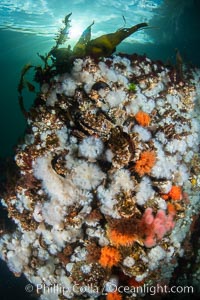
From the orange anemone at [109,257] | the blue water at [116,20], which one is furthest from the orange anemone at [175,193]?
the blue water at [116,20]

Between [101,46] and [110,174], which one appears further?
[101,46]

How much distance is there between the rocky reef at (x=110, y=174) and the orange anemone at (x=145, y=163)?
0.7 inches

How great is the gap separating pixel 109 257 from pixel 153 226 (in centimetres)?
97

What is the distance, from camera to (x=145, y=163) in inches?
184

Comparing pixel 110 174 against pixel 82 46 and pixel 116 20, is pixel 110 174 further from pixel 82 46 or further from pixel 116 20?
pixel 116 20

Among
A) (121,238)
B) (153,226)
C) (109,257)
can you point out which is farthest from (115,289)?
(153,226)

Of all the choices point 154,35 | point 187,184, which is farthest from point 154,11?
point 187,184

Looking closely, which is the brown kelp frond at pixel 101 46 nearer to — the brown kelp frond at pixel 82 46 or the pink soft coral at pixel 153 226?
the brown kelp frond at pixel 82 46

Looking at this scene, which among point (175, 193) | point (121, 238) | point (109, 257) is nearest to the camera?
point (121, 238)

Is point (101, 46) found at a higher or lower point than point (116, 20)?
lower

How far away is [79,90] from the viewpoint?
188 inches

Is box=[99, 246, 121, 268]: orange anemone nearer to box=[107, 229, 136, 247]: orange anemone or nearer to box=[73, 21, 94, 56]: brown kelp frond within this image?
box=[107, 229, 136, 247]: orange anemone

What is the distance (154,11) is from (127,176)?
56.8 ft

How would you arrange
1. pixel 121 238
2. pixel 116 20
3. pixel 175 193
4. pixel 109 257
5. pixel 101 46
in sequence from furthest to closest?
pixel 116 20, pixel 101 46, pixel 175 193, pixel 109 257, pixel 121 238
